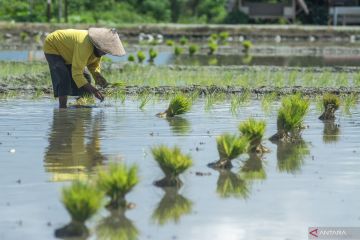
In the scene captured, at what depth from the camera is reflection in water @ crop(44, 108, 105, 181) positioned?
8391 mm

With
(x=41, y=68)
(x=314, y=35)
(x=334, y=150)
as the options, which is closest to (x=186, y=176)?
(x=334, y=150)

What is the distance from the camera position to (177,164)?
24.4ft

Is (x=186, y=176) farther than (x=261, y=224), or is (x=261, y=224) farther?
(x=186, y=176)

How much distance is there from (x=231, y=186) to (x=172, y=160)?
64cm

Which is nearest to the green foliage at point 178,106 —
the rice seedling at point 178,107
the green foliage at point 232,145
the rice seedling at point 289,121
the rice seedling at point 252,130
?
the rice seedling at point 178,107

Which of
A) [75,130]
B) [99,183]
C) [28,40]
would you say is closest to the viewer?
[99,183]

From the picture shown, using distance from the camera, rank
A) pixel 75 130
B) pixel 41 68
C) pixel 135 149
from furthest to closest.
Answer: pixel 41 68 → pixel 75 130 → pixel 135 149

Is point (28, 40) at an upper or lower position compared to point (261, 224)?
lower

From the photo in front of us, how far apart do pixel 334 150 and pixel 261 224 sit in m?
3.25

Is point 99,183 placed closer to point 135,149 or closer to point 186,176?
point 186,176

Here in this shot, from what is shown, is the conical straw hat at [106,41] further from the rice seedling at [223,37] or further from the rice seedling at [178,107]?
the rice seedling at [223,37]

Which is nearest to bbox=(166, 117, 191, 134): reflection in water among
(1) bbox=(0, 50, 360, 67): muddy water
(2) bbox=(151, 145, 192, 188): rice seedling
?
(2) bbox=(151, 145, 192, 188): rice seedling

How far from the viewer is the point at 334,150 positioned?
31.7ft

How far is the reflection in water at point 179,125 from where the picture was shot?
35.8 feet
